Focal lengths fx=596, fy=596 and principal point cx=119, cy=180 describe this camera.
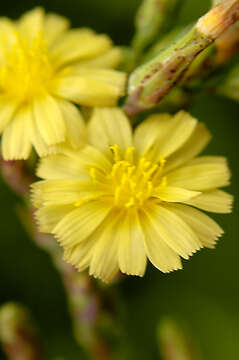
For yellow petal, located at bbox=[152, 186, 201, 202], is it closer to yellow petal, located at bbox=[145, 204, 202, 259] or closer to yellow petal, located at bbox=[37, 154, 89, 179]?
yellow petal, located at bbox=[145, 204, 202, 259]

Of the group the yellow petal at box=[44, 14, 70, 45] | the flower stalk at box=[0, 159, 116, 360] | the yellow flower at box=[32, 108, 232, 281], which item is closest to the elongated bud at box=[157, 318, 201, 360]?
the flower stalk at box=[0, 159, 116, 360]

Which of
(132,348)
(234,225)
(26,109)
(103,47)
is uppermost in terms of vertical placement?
(103,47)

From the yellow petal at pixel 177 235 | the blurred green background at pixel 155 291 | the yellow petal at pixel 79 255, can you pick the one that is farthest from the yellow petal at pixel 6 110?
the blurred green background at pixel 155 291

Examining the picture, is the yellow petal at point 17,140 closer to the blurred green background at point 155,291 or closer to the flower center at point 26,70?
the flower center at point 26,70

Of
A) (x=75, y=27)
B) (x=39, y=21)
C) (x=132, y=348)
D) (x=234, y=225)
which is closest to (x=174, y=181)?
(x=39, y=21)

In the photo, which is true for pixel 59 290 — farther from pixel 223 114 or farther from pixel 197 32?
pixel 197 32

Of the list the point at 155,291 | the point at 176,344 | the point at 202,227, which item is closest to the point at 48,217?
the point at 202,227

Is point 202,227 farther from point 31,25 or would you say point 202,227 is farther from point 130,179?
point 31,25
